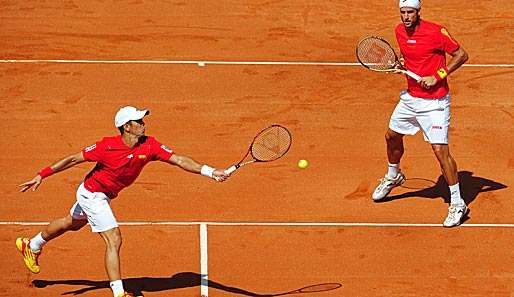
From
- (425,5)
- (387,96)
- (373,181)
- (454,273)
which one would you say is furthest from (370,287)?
(425,5)

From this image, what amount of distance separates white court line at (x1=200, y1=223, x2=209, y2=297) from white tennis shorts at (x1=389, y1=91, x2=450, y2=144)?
2894 millimetres

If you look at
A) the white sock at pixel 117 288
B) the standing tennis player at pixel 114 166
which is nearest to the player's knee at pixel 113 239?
the standing tennis player at pixel 114 166

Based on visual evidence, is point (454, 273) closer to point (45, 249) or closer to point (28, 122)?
point (45, 249)

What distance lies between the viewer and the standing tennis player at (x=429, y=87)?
679 inches

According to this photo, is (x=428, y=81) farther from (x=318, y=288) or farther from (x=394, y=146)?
(x=318, y=288)

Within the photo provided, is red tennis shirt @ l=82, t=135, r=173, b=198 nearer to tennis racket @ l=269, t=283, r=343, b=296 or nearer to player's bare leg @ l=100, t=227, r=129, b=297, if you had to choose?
player's bare leg @ l=100, t=227, r=129, b=297

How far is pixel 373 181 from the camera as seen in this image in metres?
19.1

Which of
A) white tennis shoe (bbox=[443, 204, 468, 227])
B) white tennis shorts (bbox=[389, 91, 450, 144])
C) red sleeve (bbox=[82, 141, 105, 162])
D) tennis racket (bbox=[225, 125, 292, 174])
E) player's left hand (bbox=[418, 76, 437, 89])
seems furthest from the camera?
white tennis shoe (bbox=[443, 204, 468, 227])

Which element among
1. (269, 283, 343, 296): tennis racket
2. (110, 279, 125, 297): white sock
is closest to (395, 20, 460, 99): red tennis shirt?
(269, 283, 343, 296): tennis racket

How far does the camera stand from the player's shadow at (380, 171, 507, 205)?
18.8 meters

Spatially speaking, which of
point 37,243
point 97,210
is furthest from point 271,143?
point 37,243

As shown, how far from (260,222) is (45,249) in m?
2.78

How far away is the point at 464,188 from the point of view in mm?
19156

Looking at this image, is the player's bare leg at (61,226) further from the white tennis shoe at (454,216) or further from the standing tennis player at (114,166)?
the white tennis shoe at (454,216)
